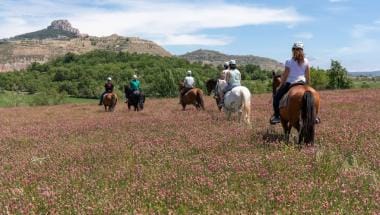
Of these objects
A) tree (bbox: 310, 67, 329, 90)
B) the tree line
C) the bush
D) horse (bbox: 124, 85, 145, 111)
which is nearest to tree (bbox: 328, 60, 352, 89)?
the tree line

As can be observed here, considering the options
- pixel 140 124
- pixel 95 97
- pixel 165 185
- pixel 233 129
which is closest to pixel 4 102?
pixel 95 97

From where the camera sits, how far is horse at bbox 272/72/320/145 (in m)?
9.14

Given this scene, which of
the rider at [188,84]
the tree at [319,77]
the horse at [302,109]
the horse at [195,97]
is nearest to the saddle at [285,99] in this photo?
the horse at [302,109]

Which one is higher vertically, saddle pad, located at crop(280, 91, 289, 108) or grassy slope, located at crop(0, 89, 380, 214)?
saddle pad, located at crop(280, 91, 289, 108)

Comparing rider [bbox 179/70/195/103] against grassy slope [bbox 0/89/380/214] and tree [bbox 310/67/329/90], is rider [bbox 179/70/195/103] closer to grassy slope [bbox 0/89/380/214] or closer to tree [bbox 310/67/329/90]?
grassy slope [bbox 0/89/380/214]

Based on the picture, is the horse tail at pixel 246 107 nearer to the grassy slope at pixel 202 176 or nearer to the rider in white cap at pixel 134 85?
the grassy slope at pixel 202 176

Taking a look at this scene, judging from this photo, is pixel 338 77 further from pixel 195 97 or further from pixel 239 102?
pixel 239 102

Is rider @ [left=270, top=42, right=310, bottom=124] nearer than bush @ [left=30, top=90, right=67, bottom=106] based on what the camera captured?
Yes

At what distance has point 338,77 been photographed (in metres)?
64.6

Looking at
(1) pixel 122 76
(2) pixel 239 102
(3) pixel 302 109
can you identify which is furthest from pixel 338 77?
(1) pixel 122 76

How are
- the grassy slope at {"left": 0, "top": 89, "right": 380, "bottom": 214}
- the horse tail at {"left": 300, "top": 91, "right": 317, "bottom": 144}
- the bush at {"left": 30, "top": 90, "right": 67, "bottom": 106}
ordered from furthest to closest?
the bush at {"left": 30, "top": 90, "right": 67, "bottom": 106} → the horse tail at {"left": 300, "top": 91, "right": 317, "bottom": 144} → the grassy slope at {"left": 0, "top": 89, "right": 380, "bottom": 214}

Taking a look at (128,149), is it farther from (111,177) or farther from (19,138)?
(19,138)

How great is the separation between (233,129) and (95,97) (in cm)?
7729

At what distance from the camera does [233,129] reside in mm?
12125
